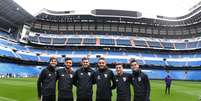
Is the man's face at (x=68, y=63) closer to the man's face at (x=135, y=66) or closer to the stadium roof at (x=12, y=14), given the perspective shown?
the man's face at (x=135, y=66)

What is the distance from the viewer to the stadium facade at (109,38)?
8331 centimetres

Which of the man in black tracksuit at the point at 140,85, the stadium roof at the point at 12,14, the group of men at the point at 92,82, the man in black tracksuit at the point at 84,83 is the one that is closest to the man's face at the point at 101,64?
the group of men at the point at 92,82

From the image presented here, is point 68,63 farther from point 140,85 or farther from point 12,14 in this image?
point 12,14

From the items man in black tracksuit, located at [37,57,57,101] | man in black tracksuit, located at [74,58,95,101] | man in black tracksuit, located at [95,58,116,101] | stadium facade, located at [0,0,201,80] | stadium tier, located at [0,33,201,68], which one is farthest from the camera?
stadium facade, located at [0,0,201,80]

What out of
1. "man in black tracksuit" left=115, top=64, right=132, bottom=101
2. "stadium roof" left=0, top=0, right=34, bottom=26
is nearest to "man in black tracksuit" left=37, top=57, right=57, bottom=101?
"man in black tracksuit" left=115, top=64, right=132, bottom=101

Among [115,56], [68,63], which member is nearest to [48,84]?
[68,63]

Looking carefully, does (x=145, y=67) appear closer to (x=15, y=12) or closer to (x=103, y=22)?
(x=103, y=22)

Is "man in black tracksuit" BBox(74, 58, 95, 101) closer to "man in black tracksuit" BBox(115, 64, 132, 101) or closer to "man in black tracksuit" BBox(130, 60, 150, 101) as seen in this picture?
"man in black tracksuit" BBox(115, 64, 132, 101)

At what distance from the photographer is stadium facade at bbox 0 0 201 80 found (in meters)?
83.3

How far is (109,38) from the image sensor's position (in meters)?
93.8

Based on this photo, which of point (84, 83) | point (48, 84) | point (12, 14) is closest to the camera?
point (84, 83)

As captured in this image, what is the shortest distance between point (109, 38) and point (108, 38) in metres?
0.28

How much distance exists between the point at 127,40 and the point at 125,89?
272ft

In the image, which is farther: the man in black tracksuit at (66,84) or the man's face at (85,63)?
the man in black tracksuit at (66,84)
